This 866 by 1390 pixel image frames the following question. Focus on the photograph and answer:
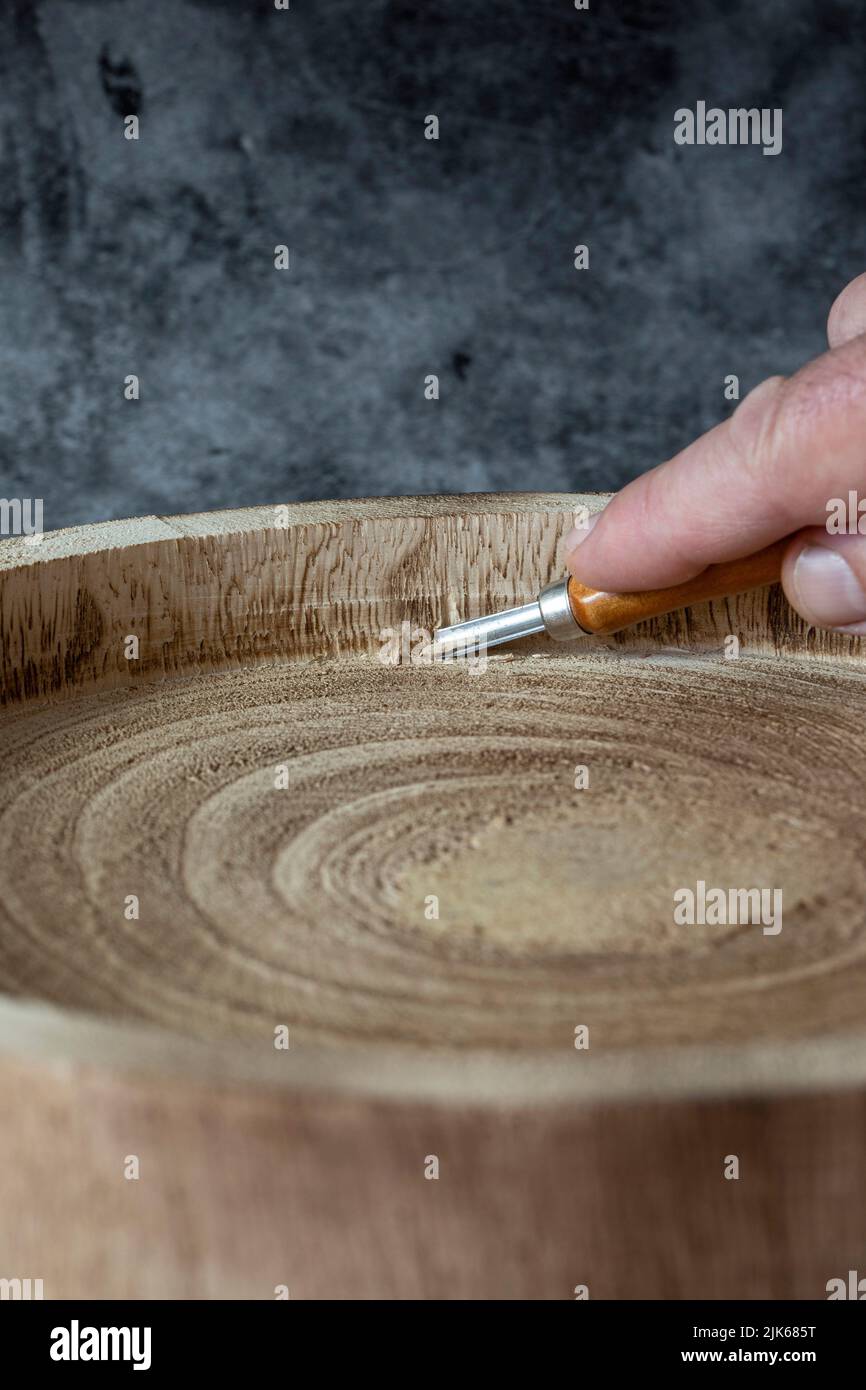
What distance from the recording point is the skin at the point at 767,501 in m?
0.90

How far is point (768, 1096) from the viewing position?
1.79 feet

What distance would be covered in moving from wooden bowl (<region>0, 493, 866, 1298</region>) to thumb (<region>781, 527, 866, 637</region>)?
90 mm

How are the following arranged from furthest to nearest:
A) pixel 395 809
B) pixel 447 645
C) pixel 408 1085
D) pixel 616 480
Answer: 1. pixel 616 480
2. pixel 447 645
3. pixel 395 809
4. pixel 408 1085

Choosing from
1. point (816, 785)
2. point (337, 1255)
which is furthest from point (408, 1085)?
point (816, 785)

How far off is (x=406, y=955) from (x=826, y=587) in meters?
0.47

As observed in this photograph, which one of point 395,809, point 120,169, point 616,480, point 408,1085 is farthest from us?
point 616,480

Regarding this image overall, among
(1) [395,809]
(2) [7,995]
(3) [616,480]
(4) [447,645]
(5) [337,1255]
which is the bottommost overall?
(5) [337,1255]

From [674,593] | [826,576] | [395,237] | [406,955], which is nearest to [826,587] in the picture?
[826,576]

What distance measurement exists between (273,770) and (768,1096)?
20.2 inches

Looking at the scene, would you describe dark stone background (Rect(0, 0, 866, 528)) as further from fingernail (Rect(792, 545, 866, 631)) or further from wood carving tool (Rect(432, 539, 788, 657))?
fingernail (Rect(792, 545, 866, 631))

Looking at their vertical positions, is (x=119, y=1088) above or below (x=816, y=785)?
below

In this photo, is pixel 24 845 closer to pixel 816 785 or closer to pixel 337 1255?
pixel 337 1255

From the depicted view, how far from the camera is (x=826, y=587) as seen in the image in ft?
3.39

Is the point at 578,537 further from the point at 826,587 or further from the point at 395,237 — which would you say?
the point at 395,237
